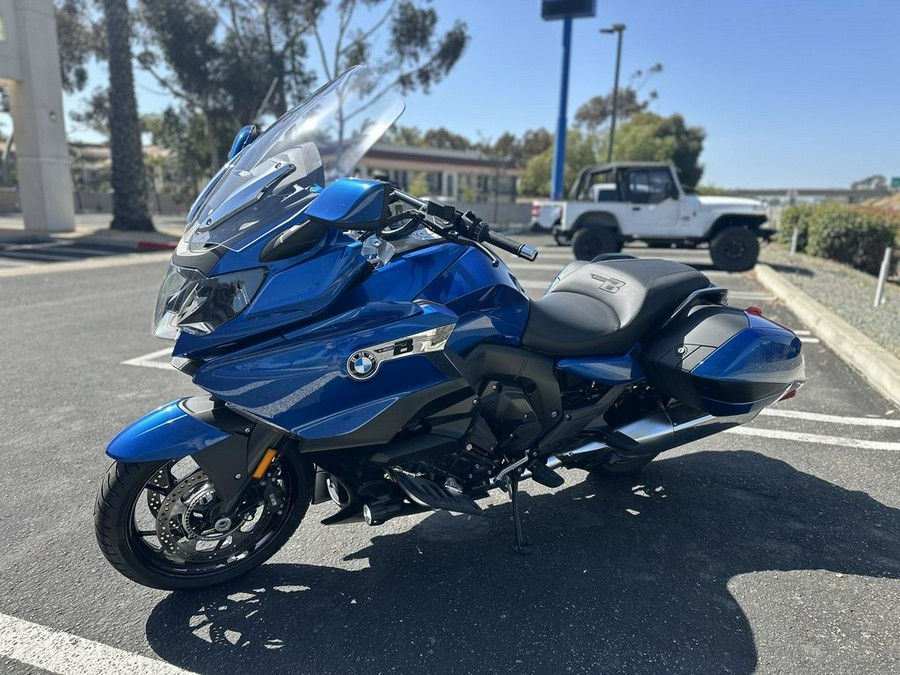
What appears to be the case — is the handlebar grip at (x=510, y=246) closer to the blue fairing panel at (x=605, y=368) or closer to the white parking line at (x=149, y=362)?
the blue fairing panel at (x=605, y=368)

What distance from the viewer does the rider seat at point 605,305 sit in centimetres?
249

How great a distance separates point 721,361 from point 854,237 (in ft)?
42.3

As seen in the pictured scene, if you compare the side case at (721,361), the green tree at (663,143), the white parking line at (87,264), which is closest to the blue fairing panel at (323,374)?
the side case at (721,361)

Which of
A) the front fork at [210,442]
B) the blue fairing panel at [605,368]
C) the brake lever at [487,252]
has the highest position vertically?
the brake lever at [487,252]

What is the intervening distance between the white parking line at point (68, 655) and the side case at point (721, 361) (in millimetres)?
2220

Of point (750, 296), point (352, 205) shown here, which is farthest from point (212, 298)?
point (750, 296)

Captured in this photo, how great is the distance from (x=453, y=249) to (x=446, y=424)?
68 cm

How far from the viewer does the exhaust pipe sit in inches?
105

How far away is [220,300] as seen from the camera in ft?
6.39

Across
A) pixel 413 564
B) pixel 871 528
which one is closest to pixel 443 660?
pixel 413 564

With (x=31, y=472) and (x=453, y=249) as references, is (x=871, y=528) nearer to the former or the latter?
(x=453, y=249)

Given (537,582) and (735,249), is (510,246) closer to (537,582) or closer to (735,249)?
(537,582)

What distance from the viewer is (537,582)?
7.95ft

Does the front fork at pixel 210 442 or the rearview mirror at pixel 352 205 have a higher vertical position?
the rearview mirror at pixel 352 205
